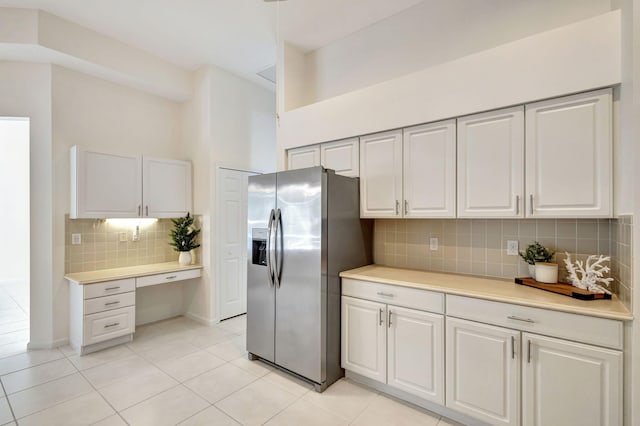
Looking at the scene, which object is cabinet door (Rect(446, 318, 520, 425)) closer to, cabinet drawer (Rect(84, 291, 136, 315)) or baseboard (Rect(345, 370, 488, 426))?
baseboard (Rect(345, 370, 488, 426))

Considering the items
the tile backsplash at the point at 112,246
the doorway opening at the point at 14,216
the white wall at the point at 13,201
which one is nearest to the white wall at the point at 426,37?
the tile backsplash at the point at 112,246

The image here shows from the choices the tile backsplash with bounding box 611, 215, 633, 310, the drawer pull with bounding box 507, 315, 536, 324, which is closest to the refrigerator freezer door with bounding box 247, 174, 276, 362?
the drawer pull with bounding box 507, 315, 536, 324

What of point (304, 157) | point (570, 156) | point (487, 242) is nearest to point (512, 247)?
→ point (487, 242)

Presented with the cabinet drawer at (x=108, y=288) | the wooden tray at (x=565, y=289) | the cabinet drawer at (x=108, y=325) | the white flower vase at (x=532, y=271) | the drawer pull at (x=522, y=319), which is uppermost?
the white flower vase at (x=532, y=271)

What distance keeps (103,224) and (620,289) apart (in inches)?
194

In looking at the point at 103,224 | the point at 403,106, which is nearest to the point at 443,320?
the point at 403,106

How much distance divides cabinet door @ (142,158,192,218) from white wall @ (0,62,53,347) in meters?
0.93

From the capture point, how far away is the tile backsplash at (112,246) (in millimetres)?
3428

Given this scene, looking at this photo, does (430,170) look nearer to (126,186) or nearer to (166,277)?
(166,277)

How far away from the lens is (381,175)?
106 inches

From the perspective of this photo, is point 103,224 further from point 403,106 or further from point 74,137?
point 403,106

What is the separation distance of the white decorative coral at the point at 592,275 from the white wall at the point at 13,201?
751 cm

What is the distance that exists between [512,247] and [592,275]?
0.54 meters

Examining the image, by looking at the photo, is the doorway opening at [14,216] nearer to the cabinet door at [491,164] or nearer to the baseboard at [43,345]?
the baseboard at [43,345]
